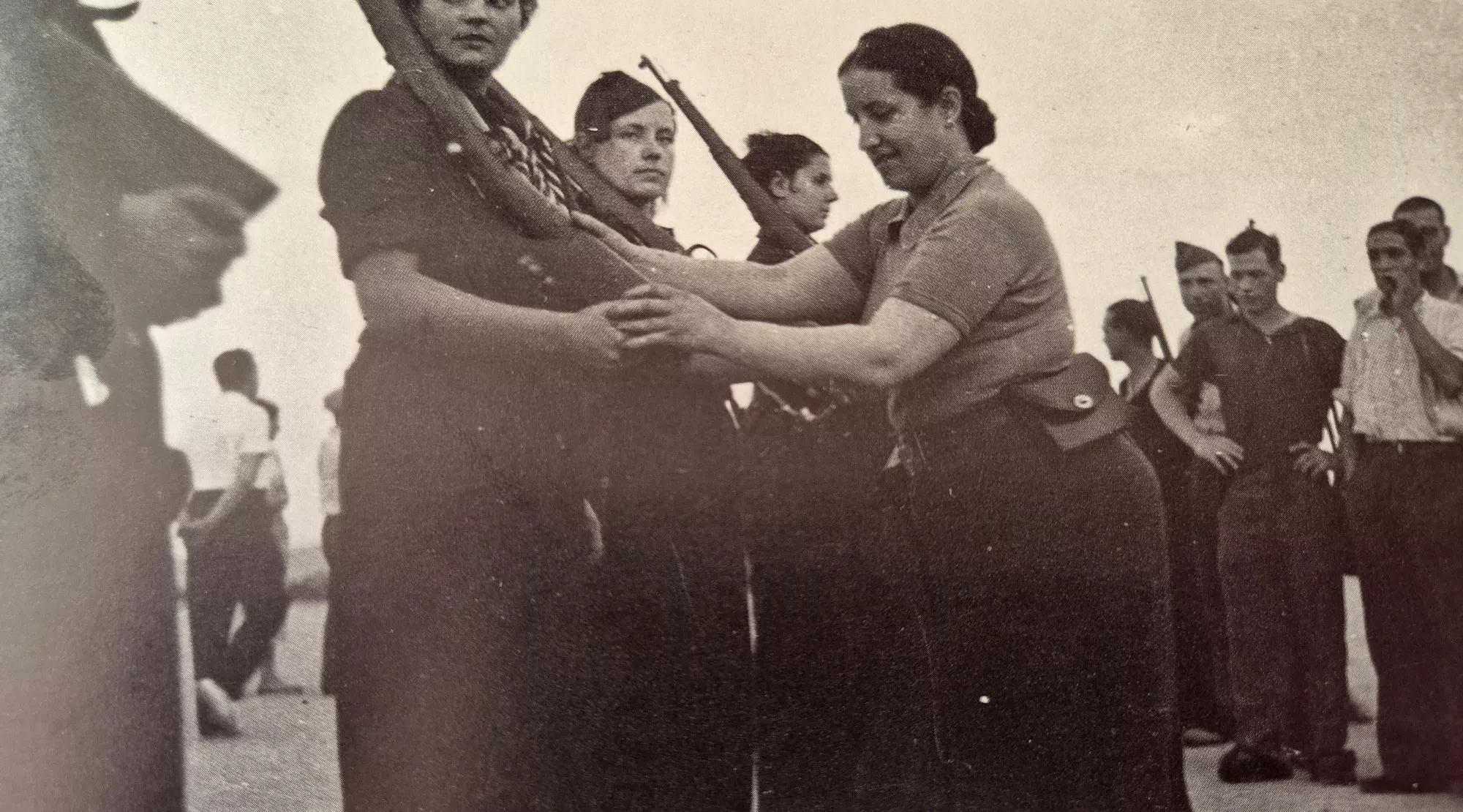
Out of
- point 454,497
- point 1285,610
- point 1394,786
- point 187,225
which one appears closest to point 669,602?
point 454,497

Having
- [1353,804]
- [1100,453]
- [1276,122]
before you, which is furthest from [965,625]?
[1276,122]

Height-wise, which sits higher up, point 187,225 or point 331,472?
point 187,225

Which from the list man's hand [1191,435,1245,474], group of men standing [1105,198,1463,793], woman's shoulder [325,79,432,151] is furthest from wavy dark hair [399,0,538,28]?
man's hand [1191,435,1245,474]

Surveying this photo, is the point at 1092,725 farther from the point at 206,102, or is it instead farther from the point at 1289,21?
the point at 206,102

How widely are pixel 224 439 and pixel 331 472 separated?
11.9 inches

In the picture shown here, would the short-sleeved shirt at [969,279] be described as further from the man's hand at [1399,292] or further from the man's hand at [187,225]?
the man's hand at [187,225]

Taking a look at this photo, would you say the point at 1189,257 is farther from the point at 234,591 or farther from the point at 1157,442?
the point at 234,591

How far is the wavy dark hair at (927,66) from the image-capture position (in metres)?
3.41

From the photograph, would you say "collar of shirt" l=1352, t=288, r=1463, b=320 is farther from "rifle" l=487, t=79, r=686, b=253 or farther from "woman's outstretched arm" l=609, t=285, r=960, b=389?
"rifle" l=487, t=79, r=686, b=253

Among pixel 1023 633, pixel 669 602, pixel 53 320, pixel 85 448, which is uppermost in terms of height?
pixel 53 320

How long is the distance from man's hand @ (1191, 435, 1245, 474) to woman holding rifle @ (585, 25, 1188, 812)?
221mm

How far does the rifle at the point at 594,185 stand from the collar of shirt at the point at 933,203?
0.60 meters

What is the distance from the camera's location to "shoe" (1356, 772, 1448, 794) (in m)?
3.48

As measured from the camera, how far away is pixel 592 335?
3.20 m
